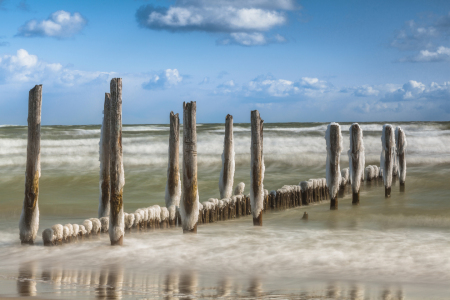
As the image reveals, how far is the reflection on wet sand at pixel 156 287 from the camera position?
→ 580cm

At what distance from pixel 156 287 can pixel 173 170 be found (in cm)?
469

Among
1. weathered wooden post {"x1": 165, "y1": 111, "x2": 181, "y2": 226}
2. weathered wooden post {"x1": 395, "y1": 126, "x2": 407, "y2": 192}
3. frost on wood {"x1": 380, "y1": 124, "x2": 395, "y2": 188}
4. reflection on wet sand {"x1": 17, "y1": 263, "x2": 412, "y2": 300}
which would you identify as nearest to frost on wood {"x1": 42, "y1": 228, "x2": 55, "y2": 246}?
reflection on wet sand {"x1": 17, "y1": 263, "x2": 412, "y2": 300}

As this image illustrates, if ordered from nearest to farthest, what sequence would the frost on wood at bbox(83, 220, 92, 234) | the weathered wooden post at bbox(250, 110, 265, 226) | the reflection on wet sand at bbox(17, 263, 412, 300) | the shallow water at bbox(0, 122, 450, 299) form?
the reflection on wet sand at bbox(17, 263, 412, 300), the shallow water at bbox(0, 122, 450, 299), the frost on wood at bbox(83, 220, 92, 234), the weathered wooden post at bbox(250, 110, 265, 226)

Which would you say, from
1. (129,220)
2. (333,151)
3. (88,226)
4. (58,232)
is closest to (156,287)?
(58,232)

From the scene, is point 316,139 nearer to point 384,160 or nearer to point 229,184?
point 384,160

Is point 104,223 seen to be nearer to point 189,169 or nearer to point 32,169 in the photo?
point 32,169

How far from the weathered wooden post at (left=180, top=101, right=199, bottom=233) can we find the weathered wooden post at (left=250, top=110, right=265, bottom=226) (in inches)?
48.3

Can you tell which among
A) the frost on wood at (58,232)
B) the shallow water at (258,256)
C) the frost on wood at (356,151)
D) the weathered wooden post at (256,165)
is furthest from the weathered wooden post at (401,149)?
the frost on wood at (58,232)

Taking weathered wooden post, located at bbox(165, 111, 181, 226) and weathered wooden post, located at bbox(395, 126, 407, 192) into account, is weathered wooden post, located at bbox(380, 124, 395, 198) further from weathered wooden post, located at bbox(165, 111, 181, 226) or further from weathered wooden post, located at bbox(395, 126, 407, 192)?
weathered wooden post, located at bbox(165, 111, 181, 226)

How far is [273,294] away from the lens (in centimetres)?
586

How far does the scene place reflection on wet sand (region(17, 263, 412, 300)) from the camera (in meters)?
5.80

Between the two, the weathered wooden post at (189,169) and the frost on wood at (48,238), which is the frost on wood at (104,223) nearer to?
the frost on wood at (48,238)

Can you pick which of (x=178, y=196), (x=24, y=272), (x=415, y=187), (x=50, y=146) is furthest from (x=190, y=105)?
(x=50, y=146)

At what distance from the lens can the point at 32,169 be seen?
8461 mm
